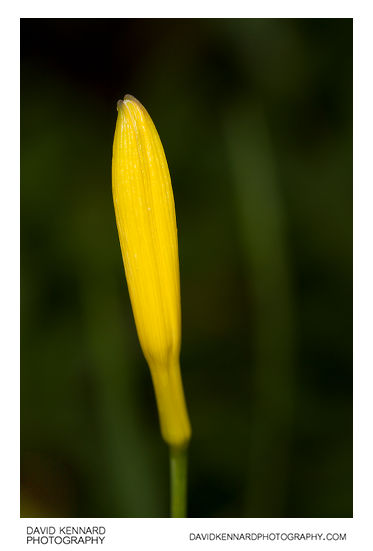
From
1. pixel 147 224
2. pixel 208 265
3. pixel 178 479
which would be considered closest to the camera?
pixel 147 224

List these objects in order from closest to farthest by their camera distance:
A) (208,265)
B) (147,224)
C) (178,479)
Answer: (147,224)
(178,479)
(208,265)

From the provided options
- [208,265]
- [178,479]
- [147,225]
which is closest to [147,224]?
[147,225]

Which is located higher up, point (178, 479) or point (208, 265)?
point (208, 265)

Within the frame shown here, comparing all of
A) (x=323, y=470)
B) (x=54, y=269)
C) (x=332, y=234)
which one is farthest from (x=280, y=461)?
(x=54, y=269)

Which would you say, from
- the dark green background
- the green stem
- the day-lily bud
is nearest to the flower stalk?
the day-lily bud

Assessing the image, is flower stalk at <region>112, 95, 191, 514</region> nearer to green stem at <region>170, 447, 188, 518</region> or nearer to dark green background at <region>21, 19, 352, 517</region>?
green stem at <region>170, 447, 188, 518</region>

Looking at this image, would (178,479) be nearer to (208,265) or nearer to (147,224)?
(147,224)

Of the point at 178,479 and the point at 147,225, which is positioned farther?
the point at 178,479
